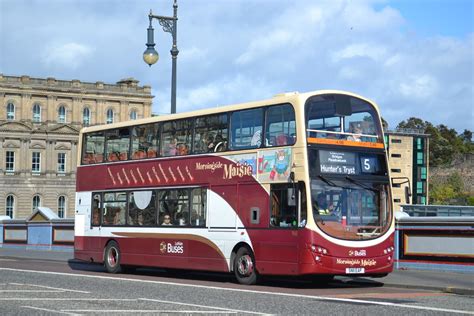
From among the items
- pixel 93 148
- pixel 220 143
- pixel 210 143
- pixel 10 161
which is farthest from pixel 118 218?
pixel 10 161

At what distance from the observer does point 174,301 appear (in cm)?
1736

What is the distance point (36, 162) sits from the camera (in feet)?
415

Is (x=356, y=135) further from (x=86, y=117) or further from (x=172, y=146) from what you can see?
(x=86, y=117)

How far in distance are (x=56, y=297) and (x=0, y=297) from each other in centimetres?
101

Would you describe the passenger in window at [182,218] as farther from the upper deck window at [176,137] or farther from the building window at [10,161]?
the building window at [10,161]

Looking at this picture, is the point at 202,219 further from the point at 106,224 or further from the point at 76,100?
the point at 76,100

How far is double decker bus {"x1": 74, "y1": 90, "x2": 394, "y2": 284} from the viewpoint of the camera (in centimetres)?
2119

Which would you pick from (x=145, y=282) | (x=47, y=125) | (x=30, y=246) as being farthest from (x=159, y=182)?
(x=47, y=125)

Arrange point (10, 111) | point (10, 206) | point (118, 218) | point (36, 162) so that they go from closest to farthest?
point (118, 218) < point (10, 111) < point (10, 206) < point (36, 162)

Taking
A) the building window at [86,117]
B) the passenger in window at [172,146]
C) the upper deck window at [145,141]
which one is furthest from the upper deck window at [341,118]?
the building window at [86,117]

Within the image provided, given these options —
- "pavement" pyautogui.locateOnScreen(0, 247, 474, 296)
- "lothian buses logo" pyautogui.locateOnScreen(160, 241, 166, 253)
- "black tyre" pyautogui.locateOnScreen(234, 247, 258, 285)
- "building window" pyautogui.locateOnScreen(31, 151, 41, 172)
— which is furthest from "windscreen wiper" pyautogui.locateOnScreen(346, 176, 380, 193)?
"building window" pyautogui.locateOnScreen(31, 151, 41, 172)

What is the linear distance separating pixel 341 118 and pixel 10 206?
106926mm

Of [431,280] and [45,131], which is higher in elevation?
[45,131]

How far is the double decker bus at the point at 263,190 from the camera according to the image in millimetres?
21188
